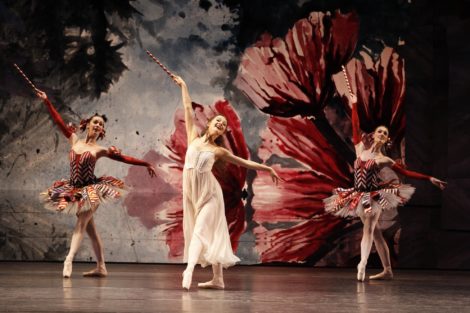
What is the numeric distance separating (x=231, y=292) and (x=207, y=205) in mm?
701

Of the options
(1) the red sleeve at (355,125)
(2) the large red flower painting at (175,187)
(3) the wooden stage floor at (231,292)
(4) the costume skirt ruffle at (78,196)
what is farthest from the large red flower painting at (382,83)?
(4) the costume skirt ruffle at (78,196)

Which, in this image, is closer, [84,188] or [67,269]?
[67,269]

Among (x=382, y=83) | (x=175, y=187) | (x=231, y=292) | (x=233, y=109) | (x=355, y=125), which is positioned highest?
(x=382, y=83)

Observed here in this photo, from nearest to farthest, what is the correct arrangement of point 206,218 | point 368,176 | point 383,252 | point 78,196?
point 206,218, point 78,196, point 368,176, point 383,252

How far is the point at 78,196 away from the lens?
827cm

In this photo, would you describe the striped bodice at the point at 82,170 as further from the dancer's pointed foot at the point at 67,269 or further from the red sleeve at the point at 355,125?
the red sleeve at the point at 355,125

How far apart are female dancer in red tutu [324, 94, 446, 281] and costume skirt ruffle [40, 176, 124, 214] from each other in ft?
7.16

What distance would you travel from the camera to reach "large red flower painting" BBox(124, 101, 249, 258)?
11.2m

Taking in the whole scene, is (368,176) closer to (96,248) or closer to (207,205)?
(207,205)

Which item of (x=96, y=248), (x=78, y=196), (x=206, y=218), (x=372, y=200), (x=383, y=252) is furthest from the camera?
(x=383, y=252)

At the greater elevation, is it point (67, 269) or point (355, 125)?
point (355, 125)

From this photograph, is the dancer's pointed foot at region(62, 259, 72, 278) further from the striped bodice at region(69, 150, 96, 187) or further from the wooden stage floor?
the striped bodice at region(69, 150, 96, 187)

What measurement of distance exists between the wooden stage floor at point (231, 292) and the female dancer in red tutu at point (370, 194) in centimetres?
45

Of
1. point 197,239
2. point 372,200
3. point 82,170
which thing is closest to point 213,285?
point 197,239
